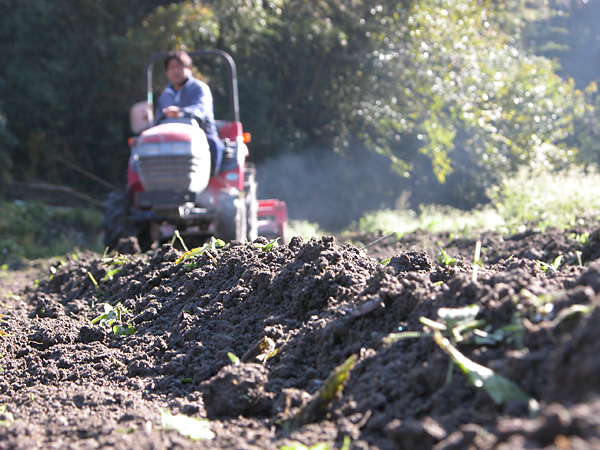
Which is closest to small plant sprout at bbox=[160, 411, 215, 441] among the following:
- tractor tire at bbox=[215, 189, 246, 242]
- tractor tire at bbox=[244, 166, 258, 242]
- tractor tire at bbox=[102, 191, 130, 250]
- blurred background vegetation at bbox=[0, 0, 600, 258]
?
tractor tire at bbox=[215, 189, 246, 242]

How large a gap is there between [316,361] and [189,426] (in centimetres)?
66

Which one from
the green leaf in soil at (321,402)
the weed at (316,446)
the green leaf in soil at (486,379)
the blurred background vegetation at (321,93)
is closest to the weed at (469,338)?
the green leaf in soil at (486,379)

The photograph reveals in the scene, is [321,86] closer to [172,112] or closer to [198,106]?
[198,106]

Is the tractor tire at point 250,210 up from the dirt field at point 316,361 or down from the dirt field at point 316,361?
down

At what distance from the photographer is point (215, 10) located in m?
16.3

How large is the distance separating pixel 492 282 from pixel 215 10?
14.5 meters

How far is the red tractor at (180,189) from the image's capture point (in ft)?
23.8

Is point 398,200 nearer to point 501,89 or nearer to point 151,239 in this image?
point 501,89

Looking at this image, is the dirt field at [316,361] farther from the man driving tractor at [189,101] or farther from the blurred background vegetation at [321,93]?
the blurred background vegetation at [321,93]

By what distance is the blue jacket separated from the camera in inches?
309

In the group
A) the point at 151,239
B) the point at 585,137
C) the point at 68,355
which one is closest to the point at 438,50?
the point at 585,137

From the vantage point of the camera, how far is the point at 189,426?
2619mm

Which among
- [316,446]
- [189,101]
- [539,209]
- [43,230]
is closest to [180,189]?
[189,101]

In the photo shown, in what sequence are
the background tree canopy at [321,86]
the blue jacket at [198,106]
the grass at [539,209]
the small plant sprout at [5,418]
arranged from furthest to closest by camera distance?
the background tree canopy at [321,86]
the grass at [539,209]
the blue jacket at [198,106]
the small plant sprout at [5,418]
